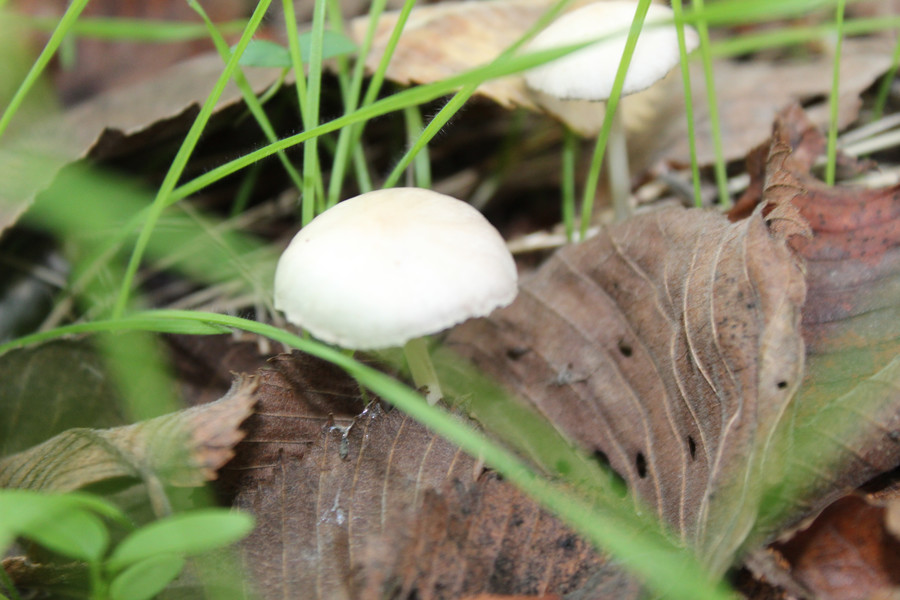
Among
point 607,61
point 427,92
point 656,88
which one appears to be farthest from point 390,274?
point 656,88

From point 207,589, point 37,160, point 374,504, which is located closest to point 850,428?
point 374,504

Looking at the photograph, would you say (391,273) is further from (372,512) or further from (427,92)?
(372,512)

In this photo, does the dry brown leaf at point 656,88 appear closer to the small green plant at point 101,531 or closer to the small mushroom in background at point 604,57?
the small mushroom in background at point 604,57

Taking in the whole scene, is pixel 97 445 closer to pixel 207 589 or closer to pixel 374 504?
pixel 207 589

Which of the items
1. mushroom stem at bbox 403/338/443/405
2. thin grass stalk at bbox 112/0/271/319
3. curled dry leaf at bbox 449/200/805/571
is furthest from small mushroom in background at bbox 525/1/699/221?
thin grass stalk at bbox 112/0/271/319

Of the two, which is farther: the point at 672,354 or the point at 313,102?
the point at 313,102

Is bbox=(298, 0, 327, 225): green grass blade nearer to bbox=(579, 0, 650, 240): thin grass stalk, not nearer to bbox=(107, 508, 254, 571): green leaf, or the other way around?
bbox=(579, 0, 650, 240): thin grass stalk

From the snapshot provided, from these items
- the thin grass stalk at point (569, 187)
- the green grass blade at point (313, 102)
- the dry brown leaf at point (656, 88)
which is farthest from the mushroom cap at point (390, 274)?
the dry brown leaf at point (656, 88)
